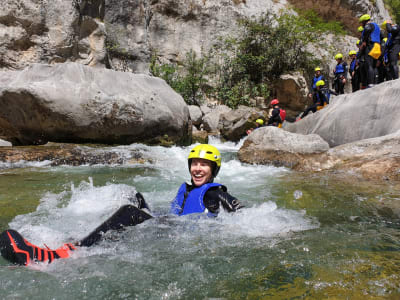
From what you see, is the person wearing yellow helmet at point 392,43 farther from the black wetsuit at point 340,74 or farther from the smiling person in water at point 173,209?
the smiling person in water at point 173,209

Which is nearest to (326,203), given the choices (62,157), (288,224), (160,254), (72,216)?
(288,224)

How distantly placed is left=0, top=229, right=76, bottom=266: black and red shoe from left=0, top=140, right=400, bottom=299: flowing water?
0.05 m

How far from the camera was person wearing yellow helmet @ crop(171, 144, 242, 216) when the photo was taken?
2854mm

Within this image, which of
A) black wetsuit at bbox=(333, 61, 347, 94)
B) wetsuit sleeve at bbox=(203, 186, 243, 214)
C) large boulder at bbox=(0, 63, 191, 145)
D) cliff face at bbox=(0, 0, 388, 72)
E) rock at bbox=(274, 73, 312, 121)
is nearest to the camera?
wetsuit sleeve at bbox=(203, 186, 243, 214)

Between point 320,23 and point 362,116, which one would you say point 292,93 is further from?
point 362,116

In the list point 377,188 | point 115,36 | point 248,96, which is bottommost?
point 377,188

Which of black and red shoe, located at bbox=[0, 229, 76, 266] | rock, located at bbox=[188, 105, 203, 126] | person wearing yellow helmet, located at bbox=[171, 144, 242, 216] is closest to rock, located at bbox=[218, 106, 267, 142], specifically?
rock, located at bbox=[188, 105, 203, 126]

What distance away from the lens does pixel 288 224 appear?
2760 millimetres

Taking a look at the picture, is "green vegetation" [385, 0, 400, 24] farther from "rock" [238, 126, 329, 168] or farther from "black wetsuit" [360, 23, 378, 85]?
"rock" [238, 126, 329, 168]

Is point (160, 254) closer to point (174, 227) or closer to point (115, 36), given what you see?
point (174, 227)

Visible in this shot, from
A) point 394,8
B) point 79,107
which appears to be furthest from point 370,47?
point 394,8

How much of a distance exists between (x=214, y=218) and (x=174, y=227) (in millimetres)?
418

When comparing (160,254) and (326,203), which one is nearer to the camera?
(160,254)

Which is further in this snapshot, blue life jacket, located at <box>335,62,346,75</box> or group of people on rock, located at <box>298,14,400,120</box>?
blue life jacket, located at <box>335,62,346,75</box>
